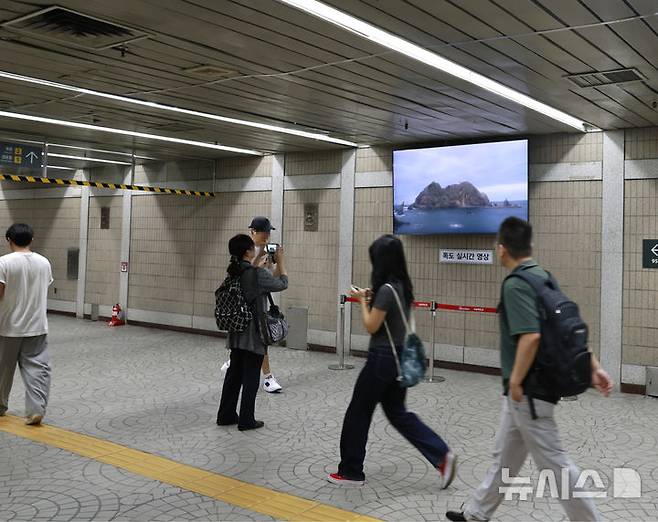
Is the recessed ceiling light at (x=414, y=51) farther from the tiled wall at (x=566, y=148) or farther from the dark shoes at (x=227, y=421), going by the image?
the dark shoes at (x=227, y=421)

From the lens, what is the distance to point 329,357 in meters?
8.96

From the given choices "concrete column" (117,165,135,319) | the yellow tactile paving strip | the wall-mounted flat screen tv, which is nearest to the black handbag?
the yellow tactile paving strip

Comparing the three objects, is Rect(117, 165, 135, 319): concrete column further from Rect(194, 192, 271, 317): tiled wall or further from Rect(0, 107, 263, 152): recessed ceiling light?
Rect(0, 107, 263, 152): recessed ceiling light

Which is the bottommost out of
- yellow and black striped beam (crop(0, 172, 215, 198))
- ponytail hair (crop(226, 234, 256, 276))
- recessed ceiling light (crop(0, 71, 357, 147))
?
ponytail hair (crop(226, 234, 256, 276))

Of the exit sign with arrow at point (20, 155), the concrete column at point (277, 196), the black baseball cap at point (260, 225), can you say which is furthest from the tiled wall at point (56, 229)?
the black baseball cap at point (260, 225)

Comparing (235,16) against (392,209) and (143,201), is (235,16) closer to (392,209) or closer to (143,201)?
(392,209)

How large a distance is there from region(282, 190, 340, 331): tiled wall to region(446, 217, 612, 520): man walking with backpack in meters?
6.42

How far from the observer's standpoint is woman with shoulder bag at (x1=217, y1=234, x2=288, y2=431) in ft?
16.5

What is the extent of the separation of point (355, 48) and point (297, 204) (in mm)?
5402

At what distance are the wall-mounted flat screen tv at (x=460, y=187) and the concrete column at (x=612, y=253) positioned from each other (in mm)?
895

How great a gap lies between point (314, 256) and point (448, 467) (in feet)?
19.6

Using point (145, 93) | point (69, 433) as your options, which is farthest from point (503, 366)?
point (145, 93)

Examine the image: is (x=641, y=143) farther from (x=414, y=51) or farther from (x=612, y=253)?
(x=414, y=51)

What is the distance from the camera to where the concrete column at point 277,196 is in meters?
10.0
